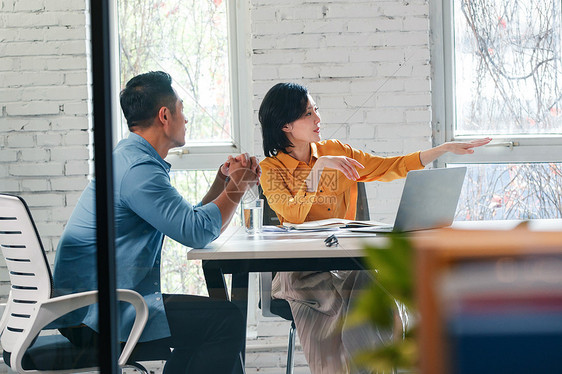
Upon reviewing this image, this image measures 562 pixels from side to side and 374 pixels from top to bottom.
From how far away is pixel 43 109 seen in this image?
1.67 meters

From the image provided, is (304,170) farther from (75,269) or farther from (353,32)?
(75,269)

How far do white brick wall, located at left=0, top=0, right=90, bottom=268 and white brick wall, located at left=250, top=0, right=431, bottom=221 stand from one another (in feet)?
1.86

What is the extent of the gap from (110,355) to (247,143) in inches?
40.4

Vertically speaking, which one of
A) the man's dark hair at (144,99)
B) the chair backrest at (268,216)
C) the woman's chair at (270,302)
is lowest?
the woman's chair at (270,302)

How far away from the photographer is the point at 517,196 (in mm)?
1871

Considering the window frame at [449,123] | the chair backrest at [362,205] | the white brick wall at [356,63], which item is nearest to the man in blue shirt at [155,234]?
the chair backrest at [362,205]

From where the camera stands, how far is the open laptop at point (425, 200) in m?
1.39

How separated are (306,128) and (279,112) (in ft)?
0.32

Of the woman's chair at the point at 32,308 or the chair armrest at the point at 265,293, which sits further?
the chair armrest at the point at 265,293

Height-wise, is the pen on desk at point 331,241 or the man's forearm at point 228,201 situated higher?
the man's forearm at point 228,201

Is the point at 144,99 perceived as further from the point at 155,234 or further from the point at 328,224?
the point at 328,224

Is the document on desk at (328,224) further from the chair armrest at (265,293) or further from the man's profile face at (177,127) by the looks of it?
the man's profile face at (177,127)

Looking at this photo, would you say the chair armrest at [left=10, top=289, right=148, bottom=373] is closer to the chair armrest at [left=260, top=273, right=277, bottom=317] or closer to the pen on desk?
the chair armrest at [left=260, top=273, right=277, bottom=317]

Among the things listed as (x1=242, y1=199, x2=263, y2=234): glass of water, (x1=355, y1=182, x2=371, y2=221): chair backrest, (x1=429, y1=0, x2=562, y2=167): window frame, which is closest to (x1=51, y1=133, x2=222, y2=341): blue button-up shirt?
(x1=242, y1=199, x2=263, y2=234): glass of water
